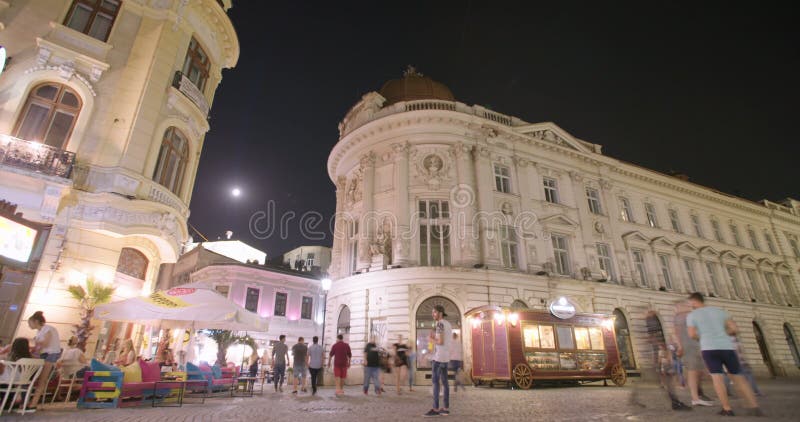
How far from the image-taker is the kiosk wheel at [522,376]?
49.8 feet

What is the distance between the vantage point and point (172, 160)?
13.7 m

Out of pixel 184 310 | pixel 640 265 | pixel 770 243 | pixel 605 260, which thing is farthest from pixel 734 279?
pixel 184 310

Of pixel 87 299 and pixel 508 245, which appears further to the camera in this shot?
pixel 508 245

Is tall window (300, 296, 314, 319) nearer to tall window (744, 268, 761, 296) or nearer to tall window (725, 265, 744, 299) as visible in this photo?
tall window (725, 265, 744, 299)

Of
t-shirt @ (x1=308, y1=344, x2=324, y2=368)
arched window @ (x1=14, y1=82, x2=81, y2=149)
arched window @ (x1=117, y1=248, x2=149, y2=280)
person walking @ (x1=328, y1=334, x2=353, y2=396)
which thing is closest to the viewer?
arched window @ (x1=14, y1=82, x2=81, y2=149)

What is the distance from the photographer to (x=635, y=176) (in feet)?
103

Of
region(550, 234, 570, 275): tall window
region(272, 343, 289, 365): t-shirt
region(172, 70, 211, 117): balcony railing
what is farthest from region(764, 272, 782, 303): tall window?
region(172, 70, 211, 117): balcony railing

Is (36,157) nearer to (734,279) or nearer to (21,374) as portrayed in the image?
(21,374)

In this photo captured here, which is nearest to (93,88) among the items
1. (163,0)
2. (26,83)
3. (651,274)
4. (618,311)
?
(26,83)

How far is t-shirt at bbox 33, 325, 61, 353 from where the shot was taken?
7.71 meters

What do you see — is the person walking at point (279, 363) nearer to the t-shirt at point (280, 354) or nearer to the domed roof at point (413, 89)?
the t-shirt at point (280, 354)

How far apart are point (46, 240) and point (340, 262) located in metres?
16.8

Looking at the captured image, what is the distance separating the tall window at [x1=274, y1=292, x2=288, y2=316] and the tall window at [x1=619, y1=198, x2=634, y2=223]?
98.7ft

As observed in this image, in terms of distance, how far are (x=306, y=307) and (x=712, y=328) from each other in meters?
34.9
